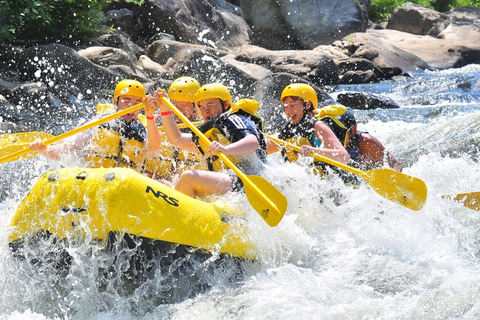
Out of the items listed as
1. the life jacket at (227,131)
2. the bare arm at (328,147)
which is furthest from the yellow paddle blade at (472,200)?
the life jacket at (227,131)

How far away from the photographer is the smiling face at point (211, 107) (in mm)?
4707

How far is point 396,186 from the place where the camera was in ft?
16.3

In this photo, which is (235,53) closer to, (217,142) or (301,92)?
(301,92)

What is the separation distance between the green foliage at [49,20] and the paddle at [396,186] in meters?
7.40

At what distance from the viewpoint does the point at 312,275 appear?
4426 millimetres

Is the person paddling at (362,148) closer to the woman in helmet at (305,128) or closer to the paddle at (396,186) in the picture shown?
the woman in helmet at (305,128)

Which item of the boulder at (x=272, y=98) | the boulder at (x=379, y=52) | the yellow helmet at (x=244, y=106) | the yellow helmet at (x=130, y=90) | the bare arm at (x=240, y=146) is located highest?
the yellow helmet at (x=244, y=106)

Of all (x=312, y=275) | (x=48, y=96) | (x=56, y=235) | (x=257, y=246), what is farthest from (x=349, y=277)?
(x=48, y=96)

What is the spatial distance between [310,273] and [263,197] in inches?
30.6

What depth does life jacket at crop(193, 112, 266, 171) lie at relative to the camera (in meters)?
4.51

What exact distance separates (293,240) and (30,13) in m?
7.78

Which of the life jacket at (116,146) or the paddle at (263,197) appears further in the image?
the life jacket at (116,146)

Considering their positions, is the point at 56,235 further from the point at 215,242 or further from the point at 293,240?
the point at 293,240

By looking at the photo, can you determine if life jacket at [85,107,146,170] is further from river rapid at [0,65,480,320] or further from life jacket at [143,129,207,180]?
river rapid at [0,65,480,320]
